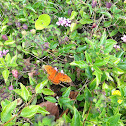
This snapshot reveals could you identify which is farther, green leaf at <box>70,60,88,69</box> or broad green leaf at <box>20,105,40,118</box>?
green leaf at <box>70,60,88,69</box>

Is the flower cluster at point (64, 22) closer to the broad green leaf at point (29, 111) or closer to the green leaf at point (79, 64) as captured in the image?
the green leaf at point (79, 64)

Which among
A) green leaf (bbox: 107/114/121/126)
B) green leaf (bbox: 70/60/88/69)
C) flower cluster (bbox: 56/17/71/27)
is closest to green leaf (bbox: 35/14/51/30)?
flower cluster (bbox: 56/17/71/27)

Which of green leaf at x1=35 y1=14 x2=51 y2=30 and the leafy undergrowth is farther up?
green leaf at x1=35 y1=14 x2=51 y2=30

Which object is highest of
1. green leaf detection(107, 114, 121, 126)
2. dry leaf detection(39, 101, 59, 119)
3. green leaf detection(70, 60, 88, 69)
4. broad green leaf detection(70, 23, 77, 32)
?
broad green leaf detection(70, 23, 77, 32)

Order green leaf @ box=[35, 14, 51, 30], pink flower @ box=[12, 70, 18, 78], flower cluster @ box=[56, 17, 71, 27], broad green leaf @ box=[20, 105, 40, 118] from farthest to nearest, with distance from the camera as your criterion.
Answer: flower cluster @ box=[56, 17, 71, 27]
green leaf @ box=[35, 14, 51, 30]
pink flower @ box=[12, 70, 18, 78]
broad green leaf @ box=[20, 105, 40, 118]

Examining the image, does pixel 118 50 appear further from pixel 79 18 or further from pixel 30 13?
pixel 30 13

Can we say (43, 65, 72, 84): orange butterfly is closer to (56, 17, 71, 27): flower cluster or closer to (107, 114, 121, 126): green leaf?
(107, 114, 121, 126): green leaf

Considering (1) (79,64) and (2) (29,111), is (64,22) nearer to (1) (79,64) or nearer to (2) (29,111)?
(1) (79,64)

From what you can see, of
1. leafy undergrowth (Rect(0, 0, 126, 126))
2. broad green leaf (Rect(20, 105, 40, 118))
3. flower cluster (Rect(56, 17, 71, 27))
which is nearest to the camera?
broad green leaf (Rect(20, 105, 40, 118))

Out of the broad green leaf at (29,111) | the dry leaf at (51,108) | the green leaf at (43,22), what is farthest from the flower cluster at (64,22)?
the broad green leaf at (29,111)
